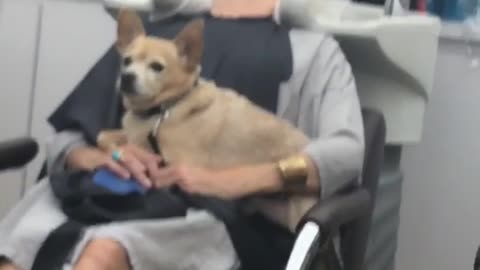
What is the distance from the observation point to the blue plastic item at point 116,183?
5.17 feet

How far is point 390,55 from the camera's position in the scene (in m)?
1.98

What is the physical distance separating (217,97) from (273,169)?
185 mm

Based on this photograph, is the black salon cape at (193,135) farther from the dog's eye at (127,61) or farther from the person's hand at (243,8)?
the dog's eye at (127,61)

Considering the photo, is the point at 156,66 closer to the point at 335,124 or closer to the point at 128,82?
the point at 128,82

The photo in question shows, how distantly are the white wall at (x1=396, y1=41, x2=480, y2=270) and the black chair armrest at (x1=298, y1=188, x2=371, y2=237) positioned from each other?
79 cm

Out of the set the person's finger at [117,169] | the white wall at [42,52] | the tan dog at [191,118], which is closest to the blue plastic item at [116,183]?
the person's finger at [117,169]

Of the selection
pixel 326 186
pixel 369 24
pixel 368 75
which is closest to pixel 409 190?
pixel 368 75

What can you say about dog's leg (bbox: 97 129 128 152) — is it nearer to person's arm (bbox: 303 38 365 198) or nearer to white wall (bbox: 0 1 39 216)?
person's arm (bbox: 303 38 365 198)

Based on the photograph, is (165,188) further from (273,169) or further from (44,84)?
(44,84)

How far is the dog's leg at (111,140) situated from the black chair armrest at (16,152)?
0.40 ft

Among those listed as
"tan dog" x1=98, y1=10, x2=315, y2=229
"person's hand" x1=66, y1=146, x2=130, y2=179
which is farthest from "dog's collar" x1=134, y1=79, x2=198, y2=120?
"person's hand" x1=66, y1=146, x2=130, y2=179

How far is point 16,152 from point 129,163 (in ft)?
0.72

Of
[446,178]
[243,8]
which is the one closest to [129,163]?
[243,8]

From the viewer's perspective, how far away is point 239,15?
195cm
